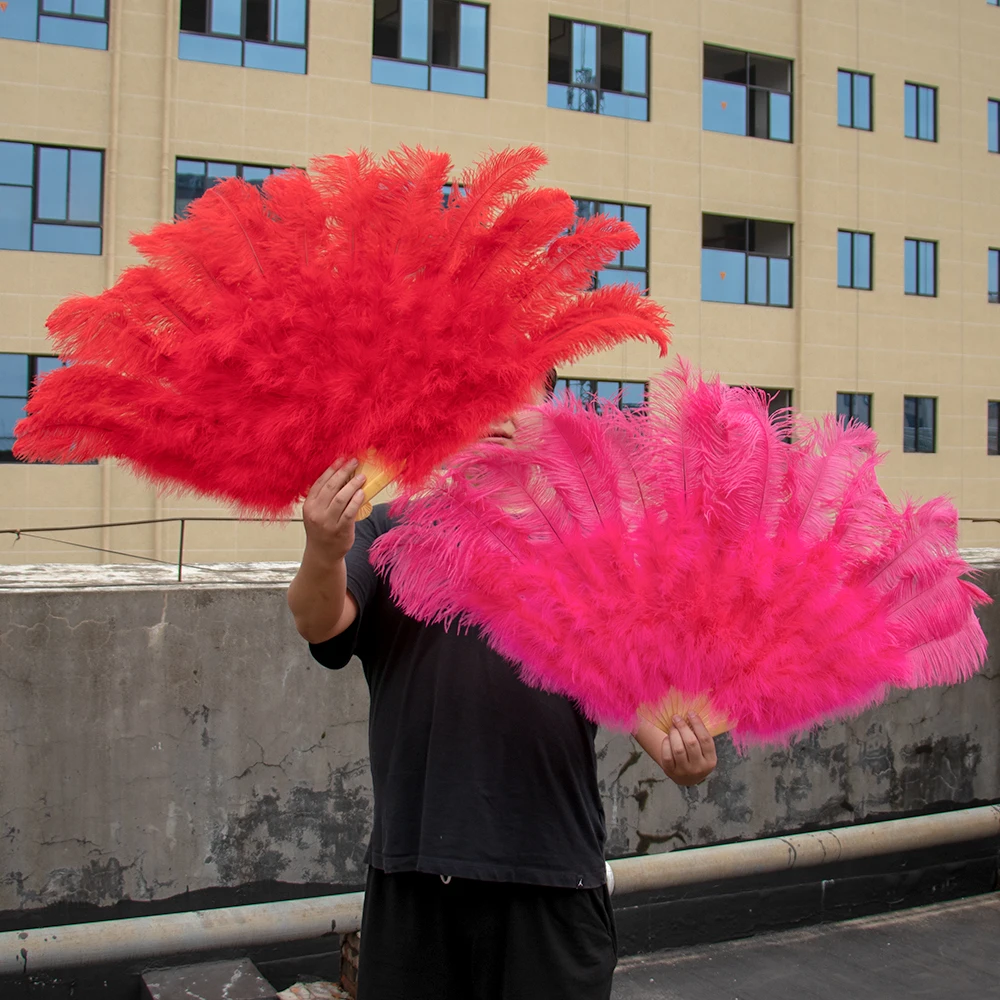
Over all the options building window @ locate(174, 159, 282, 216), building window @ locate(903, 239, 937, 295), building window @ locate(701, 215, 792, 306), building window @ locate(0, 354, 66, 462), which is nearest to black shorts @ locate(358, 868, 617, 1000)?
building window @ locate(0, 354, 66, 462)

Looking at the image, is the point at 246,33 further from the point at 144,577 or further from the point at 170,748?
the point at 170,748

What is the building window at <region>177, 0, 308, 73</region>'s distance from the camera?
45.8 ft

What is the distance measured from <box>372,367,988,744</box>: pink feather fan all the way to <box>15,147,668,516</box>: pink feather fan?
14cm

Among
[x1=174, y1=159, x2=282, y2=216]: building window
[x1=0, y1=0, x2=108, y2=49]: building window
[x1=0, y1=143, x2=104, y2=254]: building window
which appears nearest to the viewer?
[x1=0, y1=0, x2=108, y2=49]: building window

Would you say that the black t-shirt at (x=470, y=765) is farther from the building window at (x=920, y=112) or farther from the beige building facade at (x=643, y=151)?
the building window at (x=920, y=112)

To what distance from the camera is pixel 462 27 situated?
15172mm

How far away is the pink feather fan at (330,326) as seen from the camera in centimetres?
190

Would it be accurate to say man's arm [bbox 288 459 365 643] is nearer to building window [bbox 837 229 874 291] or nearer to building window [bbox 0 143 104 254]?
building window [bbox 0 143 104 254]

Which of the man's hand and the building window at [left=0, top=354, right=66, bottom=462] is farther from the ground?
the building window at [left=0, top=354, right=66, bottom=462]

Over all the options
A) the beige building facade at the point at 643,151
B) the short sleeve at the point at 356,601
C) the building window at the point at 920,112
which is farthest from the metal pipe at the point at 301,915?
the building window at the point at 920,112

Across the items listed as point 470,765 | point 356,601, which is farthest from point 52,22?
point 470,765

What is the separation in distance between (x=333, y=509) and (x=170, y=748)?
194 centimetres

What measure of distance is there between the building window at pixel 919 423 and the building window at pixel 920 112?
4358mm

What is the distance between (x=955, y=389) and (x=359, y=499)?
736 inches
